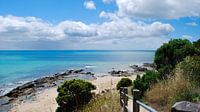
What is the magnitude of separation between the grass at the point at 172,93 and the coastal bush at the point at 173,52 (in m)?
5.38

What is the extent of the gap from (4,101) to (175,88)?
2625 centimetres

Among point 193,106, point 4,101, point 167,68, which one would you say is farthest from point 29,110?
point 193,106

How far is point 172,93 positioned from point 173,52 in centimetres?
809

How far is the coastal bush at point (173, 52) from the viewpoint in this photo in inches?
781

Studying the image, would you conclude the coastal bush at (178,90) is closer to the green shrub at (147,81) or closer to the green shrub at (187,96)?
the green shrub at (187,96)

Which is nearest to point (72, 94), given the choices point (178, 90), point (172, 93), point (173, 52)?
point (173, 52)

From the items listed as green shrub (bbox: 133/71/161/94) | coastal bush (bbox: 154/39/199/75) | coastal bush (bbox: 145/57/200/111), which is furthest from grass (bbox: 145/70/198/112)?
coastal bush (bbox: 154/39/199/75)

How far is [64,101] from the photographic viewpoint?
20.5m

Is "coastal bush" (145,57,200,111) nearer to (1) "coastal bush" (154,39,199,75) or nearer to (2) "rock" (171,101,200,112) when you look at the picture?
(1) "coastal bush" (154,39,199,75)

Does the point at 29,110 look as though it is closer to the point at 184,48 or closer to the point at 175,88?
the point at 184,48

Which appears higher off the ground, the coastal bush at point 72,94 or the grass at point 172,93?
the grass at point 172,93

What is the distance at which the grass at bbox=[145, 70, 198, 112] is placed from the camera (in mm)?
11953

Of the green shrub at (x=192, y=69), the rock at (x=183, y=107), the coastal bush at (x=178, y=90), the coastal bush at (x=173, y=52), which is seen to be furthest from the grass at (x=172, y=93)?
the rock at (x=183, y=107)

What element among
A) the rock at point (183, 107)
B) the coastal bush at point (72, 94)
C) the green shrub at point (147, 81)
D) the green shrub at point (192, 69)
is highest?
the rock at point (183, 107)
